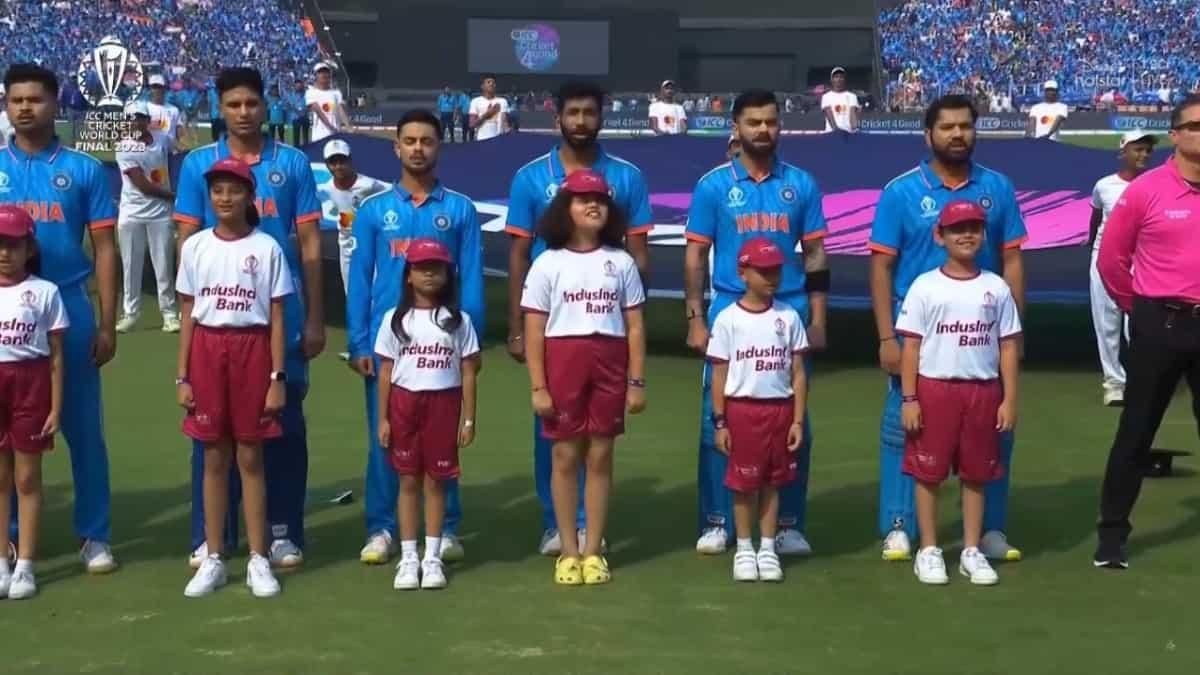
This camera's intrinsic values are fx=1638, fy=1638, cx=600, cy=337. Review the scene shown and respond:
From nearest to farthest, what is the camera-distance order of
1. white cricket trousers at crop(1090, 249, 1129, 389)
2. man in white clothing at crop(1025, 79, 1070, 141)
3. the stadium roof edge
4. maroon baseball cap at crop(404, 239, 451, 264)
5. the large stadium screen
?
1. maroon baseball cap at crop(404, 239, 451, 264)
2. white cricket trousers at crop(1090, 249, 1129, 389)
3. man in white clothing at crop(1025, 79, 1070, 141)
4. the large stadium screen
5. the stadium roof edge

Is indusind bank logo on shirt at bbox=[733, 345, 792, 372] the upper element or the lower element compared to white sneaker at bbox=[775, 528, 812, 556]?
upper

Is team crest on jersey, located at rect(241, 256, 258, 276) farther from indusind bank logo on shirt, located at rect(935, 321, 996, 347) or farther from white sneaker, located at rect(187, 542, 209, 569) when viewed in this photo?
indusind bank logo on shirt, located at rect(935, 321, 996, 347)

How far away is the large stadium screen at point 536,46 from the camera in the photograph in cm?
5144

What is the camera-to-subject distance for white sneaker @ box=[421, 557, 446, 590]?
6.01 meters

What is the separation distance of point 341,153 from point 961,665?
712 cm

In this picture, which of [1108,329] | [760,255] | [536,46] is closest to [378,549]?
[760,255]

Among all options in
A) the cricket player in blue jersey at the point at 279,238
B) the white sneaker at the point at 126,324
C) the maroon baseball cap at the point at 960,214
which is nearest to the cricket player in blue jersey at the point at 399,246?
the cricket player in blue jersey at the point at 279,238

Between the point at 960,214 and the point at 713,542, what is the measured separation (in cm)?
164

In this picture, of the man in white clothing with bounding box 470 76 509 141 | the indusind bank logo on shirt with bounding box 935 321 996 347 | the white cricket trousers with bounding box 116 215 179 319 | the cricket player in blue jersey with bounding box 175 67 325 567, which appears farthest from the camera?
the man in white clothing with bounding box 470 76 509 141

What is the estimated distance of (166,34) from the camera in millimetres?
46000

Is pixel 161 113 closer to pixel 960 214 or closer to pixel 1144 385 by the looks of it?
pixel 960 214

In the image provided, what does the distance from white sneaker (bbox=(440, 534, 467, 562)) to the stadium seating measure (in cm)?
3934

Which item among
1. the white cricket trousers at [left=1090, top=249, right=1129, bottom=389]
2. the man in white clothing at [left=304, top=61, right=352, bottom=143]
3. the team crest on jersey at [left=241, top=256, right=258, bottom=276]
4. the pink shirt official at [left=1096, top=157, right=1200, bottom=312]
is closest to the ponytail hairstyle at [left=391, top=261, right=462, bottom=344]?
the team crest on jersey at [left=241, top=256, right=258, bottom=276]

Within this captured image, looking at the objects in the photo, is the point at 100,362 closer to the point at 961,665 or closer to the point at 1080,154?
the point at 961,665
